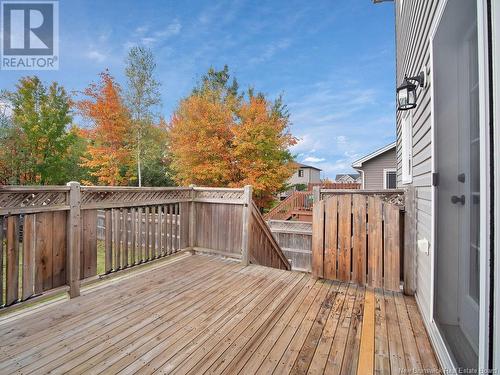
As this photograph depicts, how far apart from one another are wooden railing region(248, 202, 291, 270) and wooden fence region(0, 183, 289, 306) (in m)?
0.02

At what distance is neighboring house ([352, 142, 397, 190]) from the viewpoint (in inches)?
475

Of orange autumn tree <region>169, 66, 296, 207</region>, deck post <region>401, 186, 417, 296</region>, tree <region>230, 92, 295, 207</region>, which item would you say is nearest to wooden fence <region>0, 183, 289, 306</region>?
deck post <region>401, 186, 417, 296</region>

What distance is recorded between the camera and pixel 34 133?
12.4 metres

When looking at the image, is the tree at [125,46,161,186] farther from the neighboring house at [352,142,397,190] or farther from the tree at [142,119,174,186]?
the neighboring house at [352,142,397,190]

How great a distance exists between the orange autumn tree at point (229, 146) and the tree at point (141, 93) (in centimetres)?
206

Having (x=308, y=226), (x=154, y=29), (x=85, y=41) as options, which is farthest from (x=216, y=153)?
(x=85, y=41)

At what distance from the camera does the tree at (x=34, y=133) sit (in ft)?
39.7

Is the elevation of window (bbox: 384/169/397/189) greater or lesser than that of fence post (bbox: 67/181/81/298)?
greater

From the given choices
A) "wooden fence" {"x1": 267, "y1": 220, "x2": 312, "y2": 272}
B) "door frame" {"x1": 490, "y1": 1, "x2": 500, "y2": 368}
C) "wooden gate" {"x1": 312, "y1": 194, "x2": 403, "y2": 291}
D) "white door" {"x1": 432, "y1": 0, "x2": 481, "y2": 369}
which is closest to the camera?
"door frame" {"x1": 490, "y1": 1, "x2": 500, "y2": 368}

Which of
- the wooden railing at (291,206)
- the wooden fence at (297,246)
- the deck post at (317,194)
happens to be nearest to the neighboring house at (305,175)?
the wooden railing at (291,206)

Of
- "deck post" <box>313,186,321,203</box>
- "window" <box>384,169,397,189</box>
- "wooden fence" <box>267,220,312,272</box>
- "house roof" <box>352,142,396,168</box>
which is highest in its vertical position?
"house roof" <box>352,142,396,168</box>

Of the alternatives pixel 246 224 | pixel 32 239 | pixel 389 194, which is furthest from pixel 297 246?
pixel 32 239

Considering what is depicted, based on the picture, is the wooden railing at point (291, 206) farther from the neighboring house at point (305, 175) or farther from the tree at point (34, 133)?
the neighboring house at point (305, 175)

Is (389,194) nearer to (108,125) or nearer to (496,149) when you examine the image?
(496,149)
